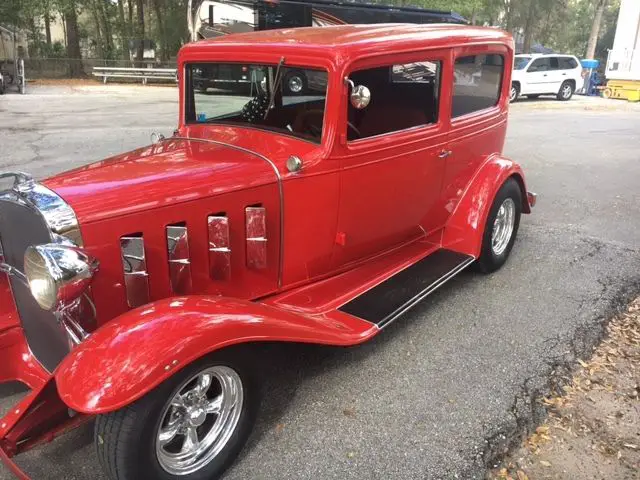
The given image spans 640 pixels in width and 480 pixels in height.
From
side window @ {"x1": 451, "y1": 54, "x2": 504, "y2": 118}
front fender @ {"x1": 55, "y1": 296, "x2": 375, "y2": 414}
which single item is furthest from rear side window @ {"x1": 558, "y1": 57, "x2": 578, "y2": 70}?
front fender @ {"x1": 55, "y1": 296, "x2": 375, "y2": 414}

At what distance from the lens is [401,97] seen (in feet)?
11.8

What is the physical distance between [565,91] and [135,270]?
2131 cm

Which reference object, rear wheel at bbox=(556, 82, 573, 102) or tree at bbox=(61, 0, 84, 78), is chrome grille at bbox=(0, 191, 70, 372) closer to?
rear wheel at bbox=(556, 82, 573, 102)

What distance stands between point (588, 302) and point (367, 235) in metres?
1.81

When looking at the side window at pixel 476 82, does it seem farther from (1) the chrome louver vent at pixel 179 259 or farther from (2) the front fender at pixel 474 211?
(1) the chrome louver vent at pixel 179 259

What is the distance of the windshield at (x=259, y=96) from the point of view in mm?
3027

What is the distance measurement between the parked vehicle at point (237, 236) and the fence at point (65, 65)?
949 inches

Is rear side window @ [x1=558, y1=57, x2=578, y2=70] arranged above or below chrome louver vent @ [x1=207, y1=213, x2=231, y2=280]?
above

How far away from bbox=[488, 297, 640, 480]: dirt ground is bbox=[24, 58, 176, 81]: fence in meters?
25.5

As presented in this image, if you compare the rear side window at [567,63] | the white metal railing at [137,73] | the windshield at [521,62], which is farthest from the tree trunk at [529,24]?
the white metal railing at [137,73]

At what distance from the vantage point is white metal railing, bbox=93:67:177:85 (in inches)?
906

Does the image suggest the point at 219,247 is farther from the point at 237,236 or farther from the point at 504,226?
the point at 504,226

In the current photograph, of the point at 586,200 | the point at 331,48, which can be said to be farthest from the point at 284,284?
the point at 586,200

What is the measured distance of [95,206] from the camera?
2.31m
